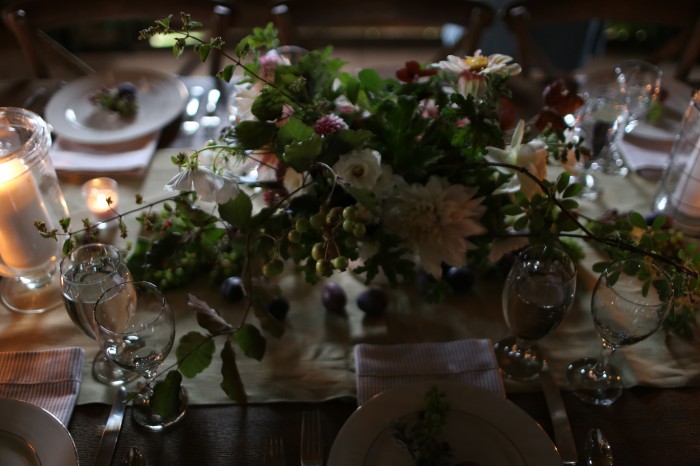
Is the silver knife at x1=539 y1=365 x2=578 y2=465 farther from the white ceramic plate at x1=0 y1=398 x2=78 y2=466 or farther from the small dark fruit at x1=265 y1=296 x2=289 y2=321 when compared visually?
the white ceramic plate at x1=0 y1=398 x2=78 y2=466

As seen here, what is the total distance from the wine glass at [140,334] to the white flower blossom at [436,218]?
357 millimetres

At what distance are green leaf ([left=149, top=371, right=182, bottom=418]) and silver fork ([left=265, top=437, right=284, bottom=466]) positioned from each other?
0.46 ft

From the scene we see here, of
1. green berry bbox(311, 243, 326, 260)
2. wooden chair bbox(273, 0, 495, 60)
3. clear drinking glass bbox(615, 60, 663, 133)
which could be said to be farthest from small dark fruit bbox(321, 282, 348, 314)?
wooden chair bbox(273, 0, 495, 60)

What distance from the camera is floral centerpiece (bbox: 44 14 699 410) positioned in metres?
0.89

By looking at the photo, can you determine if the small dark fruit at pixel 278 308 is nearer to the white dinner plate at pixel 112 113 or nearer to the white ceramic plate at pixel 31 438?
the white ceramic plate at pixel 31 438

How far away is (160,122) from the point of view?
1.44 metres

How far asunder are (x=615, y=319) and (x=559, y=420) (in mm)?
166

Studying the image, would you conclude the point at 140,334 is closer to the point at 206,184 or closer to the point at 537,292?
the point at 206,184

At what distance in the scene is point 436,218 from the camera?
96cm

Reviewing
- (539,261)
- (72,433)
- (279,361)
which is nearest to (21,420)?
(72,433)

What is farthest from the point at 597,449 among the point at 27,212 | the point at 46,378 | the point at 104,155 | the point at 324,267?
the point at 104,155

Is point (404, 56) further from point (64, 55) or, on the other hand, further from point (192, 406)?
point (192, 406)

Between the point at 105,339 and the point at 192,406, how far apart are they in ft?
0.57

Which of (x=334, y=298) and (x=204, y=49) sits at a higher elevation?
(x=204, y=49)
